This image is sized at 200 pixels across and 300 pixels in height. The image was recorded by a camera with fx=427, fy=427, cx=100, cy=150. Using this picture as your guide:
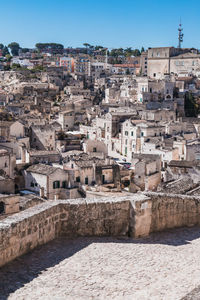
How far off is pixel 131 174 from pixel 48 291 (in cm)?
2529

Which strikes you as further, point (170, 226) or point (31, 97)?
point (31, 97)

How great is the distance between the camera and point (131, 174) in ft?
100

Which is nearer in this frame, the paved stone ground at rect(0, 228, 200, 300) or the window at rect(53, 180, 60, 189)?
the paved stone ground at rect(0, 228, 200, 300)

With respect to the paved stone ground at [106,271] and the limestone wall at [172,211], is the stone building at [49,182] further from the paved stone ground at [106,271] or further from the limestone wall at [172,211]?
the paved stone ground at [106,271]

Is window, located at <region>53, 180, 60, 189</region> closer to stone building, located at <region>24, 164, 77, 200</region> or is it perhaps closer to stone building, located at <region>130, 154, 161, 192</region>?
stone building, located at <region>24, 164, 77, 200</region>

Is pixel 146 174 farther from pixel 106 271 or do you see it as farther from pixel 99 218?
pixel 106 271

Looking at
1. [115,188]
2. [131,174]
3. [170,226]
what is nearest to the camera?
[170,226]

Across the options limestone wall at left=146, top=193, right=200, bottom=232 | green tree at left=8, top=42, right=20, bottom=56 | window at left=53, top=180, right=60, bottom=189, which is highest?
green tree at left=8, top=42, right=20, bottom=56

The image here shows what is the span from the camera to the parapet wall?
651 centimetres

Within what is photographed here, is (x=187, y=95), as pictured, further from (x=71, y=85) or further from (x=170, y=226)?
(x=170, y=226)

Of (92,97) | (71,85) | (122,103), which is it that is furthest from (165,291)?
(71,85)

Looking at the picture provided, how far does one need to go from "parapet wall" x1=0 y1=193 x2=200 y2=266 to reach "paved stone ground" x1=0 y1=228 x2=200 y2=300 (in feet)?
0.69

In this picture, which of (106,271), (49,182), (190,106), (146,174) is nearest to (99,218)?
(106,271)

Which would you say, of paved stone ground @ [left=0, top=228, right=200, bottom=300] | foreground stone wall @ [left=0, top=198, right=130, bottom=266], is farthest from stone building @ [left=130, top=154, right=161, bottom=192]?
paved stone ground @ [left=0, top=228, right=200, bottom=300]
